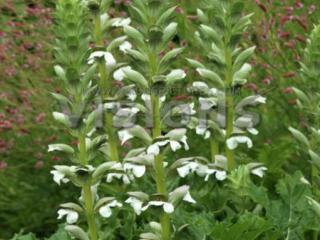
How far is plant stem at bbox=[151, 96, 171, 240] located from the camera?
3006 millimetres

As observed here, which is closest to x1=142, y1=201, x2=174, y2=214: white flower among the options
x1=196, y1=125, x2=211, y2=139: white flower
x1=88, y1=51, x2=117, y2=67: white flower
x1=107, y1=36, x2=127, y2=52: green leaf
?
x1=196, y1=125, x2=211, y2=139: white flower

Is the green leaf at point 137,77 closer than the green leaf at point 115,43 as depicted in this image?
Yes

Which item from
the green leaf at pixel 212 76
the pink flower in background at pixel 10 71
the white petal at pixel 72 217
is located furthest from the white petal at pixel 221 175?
the pink flower in background at pixel 10 71

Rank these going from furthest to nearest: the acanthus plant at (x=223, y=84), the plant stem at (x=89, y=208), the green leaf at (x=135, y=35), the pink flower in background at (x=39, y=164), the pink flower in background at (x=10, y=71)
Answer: the pink flower in background at (x=10, y=71)
the pink flower in background at (x=39, y=164)
the acanthus plant at (x=223, y=84)
the plant stem at (x=89, y=208)
the green leaf at (x=135, y=35)

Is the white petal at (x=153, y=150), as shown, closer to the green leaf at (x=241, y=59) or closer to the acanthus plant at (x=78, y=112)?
the acanthus plant at (x=78, y=112)

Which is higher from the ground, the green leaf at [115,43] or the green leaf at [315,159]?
the green leaf at [115,43]

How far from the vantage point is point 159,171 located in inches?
120

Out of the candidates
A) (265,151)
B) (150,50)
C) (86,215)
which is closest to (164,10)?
(150,50)

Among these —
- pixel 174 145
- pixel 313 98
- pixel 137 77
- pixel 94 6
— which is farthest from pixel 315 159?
pixel 94 6

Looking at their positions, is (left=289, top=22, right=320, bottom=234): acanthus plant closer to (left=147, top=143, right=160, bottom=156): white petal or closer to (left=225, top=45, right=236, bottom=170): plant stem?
(left=225, top=45, right=236, bottom=170): plant stem

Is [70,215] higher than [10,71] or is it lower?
lower

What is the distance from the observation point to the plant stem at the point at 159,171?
9.86 ft

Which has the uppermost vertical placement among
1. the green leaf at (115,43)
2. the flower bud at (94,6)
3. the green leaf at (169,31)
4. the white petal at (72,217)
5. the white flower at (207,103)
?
the flower bud at (94,6)

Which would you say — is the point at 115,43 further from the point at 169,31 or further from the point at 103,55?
the point at 169,31
